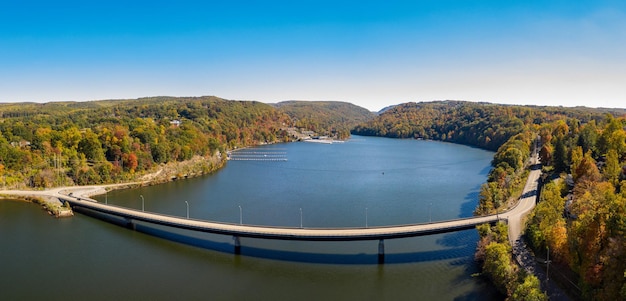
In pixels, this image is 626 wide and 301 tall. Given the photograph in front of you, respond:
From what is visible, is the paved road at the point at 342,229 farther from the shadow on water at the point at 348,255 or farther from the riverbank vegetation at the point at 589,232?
the riverbank vegetation at the point at 589,232

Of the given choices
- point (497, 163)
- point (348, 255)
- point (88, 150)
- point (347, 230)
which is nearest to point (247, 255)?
point (348, 255)

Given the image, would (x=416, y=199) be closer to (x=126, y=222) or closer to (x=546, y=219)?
(x=546, y=219)

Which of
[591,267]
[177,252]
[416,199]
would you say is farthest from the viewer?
[416,199]

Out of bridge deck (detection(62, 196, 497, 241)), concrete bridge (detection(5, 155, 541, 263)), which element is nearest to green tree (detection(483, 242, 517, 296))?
concrete bridge (detection(5, 155, 541, 263))

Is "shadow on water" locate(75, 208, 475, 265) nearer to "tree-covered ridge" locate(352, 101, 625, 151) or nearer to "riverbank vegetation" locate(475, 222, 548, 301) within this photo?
"riverbank vegetation" locate(475, 222, 548, 301)

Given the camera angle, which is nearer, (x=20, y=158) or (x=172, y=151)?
(x=20, y=158)

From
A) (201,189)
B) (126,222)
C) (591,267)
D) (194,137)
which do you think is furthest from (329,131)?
(591,267)
